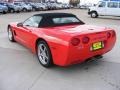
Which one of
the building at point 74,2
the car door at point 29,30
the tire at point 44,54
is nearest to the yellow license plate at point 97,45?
Answer: the tire at point 44,54

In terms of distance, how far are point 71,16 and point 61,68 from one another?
73.3 inches

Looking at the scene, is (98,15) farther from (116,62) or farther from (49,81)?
(49,81)

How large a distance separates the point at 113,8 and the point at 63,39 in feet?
59.7

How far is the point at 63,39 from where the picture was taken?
450cm

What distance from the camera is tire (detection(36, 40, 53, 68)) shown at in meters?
4.98

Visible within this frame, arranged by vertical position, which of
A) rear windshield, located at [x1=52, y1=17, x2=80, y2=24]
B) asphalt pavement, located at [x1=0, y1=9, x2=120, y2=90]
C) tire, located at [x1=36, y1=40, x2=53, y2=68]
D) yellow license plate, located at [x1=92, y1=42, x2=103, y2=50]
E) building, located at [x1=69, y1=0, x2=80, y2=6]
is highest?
building, located at [x1=69, y1=0, x2=80, y2=6]

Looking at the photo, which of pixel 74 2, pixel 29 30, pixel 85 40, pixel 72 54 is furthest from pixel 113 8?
pixel 74 2

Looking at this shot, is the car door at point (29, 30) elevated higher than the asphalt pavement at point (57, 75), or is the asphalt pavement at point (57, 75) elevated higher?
the car door at point (29, 30)

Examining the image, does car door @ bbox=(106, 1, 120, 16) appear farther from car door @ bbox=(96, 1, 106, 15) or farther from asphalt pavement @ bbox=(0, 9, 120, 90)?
asphalt pavement @ bbox=(0, 9, 120, 90)

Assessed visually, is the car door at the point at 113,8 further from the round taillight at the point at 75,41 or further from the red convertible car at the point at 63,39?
the round taillight at the point at 75,41

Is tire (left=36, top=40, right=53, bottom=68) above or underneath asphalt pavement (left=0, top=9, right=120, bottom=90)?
above

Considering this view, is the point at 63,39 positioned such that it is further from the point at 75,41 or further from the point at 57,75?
the point at 57,75

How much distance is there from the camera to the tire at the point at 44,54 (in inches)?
196

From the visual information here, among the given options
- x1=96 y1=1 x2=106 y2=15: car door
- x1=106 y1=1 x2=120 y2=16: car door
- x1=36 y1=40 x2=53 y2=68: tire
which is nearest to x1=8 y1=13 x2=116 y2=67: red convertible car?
x1=36 y1=40 x2=53 y2=68: tire
